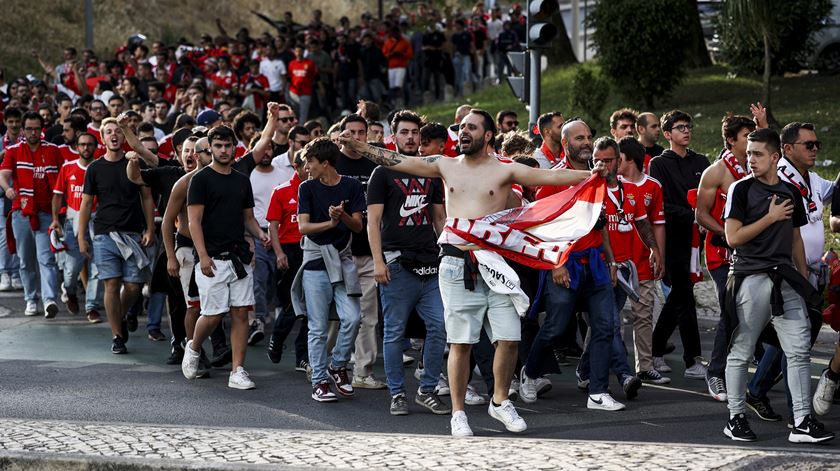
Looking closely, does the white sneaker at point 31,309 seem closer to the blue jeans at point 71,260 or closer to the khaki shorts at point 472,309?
the blue jeans at point 71,260

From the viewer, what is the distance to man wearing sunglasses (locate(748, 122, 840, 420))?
834cm

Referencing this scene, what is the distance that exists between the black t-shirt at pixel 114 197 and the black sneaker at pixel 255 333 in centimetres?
131

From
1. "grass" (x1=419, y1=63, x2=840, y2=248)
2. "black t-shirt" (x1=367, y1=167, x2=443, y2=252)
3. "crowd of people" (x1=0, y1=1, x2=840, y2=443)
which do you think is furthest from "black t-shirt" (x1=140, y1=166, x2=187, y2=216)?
"grass" (x1=419, y1=63, x2=840, y2=248)

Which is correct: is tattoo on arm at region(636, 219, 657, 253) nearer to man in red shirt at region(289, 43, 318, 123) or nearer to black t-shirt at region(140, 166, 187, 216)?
black t-shirt at region(140, 166, 187, 216)

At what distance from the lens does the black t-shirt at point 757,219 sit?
7742 millimetres

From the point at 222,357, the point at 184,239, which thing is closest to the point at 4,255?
the point at 222,357

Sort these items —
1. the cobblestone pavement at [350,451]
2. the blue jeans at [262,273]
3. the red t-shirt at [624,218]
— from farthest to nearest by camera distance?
the blue jeans at [262,273] < the red t-shirt at [624,218] < the cobblestone pavement at [350,451]

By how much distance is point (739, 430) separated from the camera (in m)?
7.73

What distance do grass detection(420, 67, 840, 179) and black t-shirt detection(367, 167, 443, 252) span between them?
9182 millimetres

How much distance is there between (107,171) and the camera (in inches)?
459

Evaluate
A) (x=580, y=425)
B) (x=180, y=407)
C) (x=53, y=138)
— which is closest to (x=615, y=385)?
(x=580, y=425)

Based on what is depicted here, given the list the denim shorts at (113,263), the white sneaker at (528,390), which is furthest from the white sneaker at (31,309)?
the white sneaker at (528,390)

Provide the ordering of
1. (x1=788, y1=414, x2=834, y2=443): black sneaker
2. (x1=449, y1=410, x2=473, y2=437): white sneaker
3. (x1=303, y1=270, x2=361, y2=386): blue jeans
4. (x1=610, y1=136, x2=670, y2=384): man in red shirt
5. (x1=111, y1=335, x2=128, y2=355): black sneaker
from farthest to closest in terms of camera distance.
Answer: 1. (x1=111, y1=335, x2=128, y2=355): black sneaker
2. (x1=610, y1=136, x2=670, y2=384): man in red shirt
3. (x1=303, y1=270, x2=361, y2=386): blue jeans
4. (x1=449, y1=410, x2=473, y2=437): white sneaker
5. (x1=788, y1=414, x2=834, y2=443): black sneaker

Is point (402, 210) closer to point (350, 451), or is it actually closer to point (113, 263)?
point (350, 451)
